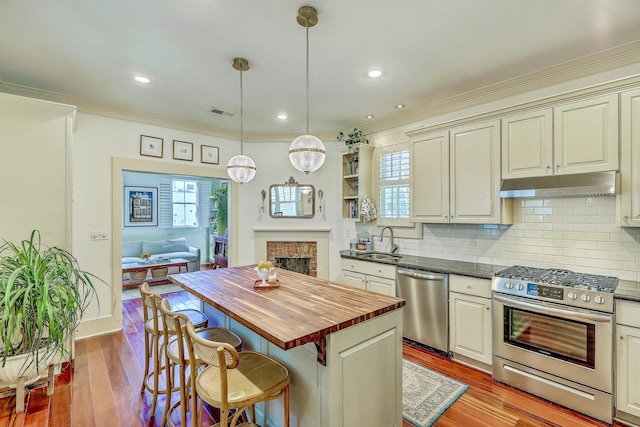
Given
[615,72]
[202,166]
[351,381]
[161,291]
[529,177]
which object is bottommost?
[161,291]

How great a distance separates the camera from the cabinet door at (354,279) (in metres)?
3.90

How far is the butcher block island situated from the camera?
5.12ft

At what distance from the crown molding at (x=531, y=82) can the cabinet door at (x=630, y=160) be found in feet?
1.59

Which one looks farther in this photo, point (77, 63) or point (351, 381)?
point (77, 63)

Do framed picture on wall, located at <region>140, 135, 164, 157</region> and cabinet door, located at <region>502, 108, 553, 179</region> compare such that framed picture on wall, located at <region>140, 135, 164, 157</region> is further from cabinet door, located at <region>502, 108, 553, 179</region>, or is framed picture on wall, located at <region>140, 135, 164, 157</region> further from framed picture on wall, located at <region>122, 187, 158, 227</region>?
cabinet door, located at <region>502, 108, 553, 179</region>

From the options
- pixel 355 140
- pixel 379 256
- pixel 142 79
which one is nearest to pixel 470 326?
pixel 379 256

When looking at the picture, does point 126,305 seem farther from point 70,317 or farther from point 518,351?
point 518,351

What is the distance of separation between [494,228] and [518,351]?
127 centimetres

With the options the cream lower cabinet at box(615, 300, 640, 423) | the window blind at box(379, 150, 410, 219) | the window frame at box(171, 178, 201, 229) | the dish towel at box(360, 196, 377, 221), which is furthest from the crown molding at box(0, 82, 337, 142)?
the window frame at box(171, 178, 201, 229)

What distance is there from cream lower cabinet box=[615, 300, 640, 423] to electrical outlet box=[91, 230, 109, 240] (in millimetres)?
5065

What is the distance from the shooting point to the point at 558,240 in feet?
9.43

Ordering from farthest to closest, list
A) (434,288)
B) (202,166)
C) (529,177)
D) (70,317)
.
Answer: (202,166) → (434,288) → (529,177) → (70,317)

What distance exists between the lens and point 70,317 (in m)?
2.35

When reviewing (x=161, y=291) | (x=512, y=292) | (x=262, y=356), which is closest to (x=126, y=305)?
(x=161, y=291)
